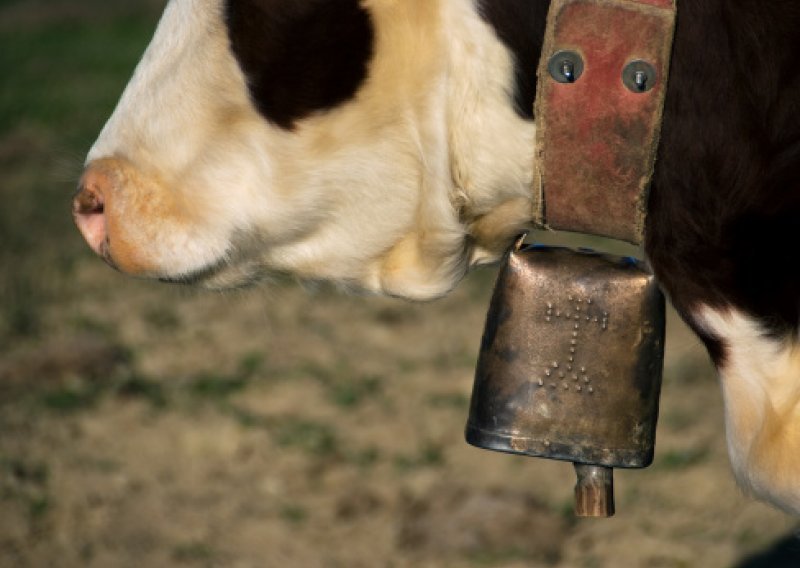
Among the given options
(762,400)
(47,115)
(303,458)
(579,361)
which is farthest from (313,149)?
(47,115)

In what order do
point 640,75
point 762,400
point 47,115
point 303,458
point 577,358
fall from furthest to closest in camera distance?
point 47,115, point 303,458, point 577,358, point 762,400, point 640,75

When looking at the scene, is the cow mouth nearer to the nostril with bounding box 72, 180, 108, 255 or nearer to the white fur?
the nostril with bounding box 72, 180, 108, 255

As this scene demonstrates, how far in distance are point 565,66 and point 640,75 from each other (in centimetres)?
6

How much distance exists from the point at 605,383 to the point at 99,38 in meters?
5.54

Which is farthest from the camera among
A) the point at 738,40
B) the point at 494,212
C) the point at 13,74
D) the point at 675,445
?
the point at 13,74

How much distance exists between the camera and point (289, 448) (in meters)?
2.88

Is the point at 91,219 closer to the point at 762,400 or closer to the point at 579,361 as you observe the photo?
the point at 579,361

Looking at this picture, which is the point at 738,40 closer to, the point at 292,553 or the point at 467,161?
the point at 467,161

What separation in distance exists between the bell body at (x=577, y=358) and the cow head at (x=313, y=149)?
0.07 meters

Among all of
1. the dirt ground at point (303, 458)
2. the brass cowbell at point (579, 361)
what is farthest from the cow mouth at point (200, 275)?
the dirt ground at point (303, 458)

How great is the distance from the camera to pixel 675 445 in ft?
9.41

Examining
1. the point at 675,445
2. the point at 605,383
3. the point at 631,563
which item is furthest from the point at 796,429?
the point at 675,445

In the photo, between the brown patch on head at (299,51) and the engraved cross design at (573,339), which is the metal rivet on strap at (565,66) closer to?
the brown patch on head at (299,51)

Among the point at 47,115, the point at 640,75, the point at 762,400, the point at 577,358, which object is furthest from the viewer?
the point at 47,115
